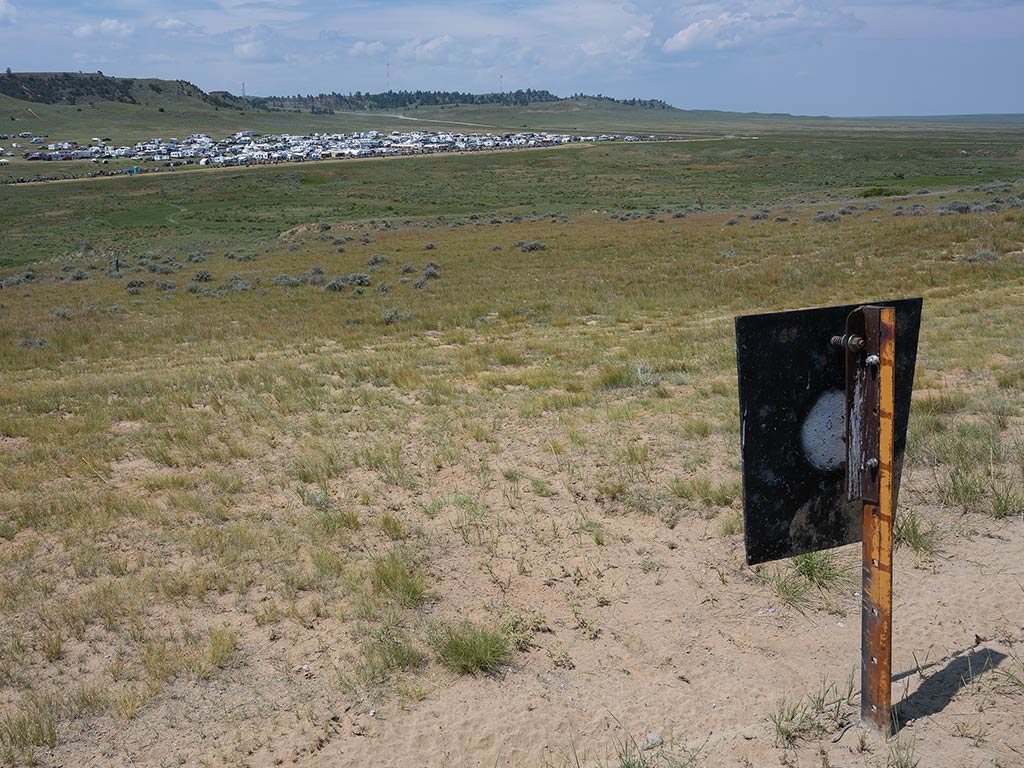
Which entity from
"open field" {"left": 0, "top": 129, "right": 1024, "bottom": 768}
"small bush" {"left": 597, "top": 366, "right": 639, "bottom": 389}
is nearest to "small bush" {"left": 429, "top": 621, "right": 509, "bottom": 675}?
"open field" {"left": 0, "top": 129, "right": 1024, "bottom": 768}

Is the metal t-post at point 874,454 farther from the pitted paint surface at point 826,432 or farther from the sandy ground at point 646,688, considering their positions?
the sandy ground at point 646,688

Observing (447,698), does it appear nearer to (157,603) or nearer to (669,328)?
(157,603)

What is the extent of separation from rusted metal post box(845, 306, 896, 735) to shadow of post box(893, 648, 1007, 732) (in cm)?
33

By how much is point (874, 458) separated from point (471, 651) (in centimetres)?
240

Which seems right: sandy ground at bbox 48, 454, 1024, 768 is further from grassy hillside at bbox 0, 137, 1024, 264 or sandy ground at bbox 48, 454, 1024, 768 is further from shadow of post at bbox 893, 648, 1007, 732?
grassy hillside at bbox 0, 137, 1024, 264

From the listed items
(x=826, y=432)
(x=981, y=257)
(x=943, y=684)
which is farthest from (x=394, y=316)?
(x=826, y=432)

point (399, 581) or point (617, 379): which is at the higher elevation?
point (617, 379)

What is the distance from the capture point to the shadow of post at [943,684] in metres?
3.39

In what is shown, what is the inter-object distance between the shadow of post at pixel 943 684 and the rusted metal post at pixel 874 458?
33cm

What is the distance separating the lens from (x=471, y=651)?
4.23 m

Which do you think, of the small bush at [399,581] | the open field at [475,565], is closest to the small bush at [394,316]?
the open field at [475,565]

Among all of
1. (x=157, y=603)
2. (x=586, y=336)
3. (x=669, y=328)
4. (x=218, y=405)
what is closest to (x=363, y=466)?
(x=157, y=603)

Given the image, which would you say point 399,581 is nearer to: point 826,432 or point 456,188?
point 826,432

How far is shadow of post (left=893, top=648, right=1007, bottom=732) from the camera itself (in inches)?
133
